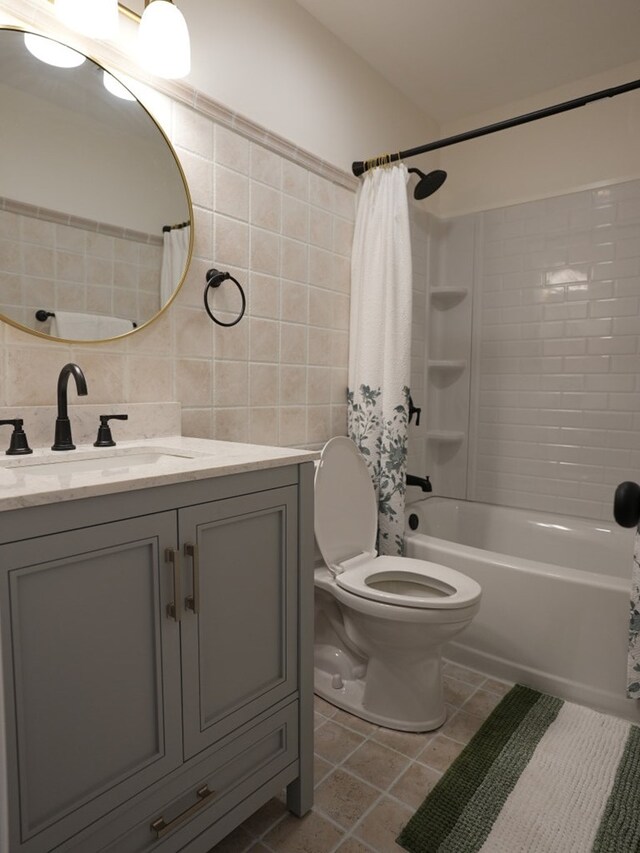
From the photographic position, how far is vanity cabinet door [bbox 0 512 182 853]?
80cm

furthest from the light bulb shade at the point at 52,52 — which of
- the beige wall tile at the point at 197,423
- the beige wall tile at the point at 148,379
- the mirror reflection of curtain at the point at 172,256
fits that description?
the beige wall tile at the point at 197,423

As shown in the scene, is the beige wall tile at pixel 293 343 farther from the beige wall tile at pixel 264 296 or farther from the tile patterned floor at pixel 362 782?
the tile patterned floor at pixel 362 782

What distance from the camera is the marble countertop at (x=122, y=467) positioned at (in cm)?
83

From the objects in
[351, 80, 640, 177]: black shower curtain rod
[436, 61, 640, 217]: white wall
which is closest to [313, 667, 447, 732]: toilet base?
[351, 80, 640, 177]: black shower curtain rod

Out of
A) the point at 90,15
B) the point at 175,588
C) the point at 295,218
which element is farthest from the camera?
the point at 295,218

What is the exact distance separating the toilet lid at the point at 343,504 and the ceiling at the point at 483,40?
1.63 metres

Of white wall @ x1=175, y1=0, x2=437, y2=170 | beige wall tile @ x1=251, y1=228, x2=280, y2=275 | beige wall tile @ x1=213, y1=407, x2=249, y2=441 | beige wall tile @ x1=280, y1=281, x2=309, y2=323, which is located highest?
white wall @ x1=175, y1=0, x2=437, y2=170

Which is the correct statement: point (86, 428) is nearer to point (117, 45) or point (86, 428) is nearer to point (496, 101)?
point (117, 45)

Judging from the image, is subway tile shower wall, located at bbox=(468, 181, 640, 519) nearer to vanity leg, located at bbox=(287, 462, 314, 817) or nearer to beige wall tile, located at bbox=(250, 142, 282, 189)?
beige wall tile, located at bbox=(250, 142, 282, 189)

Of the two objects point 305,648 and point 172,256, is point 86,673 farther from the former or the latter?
point 172,256

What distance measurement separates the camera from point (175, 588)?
0.99 metres

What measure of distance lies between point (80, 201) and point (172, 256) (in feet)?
0.92

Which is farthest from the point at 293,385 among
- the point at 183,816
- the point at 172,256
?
the point at 183,816

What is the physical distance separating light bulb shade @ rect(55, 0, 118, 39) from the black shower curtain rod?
3.72ft
